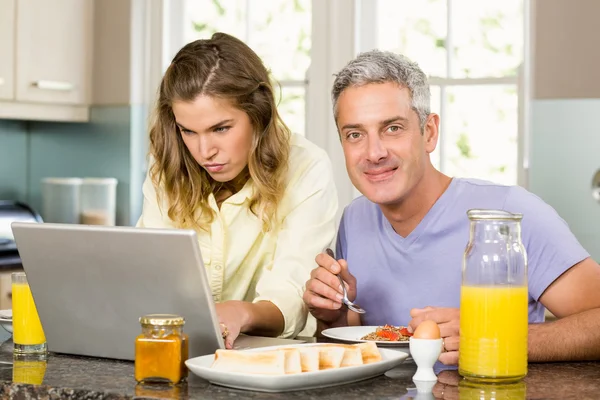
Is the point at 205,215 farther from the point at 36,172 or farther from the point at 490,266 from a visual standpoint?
the point at 36,172

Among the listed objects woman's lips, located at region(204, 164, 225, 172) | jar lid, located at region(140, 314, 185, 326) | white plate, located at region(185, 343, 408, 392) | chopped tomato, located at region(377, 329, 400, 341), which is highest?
woman's lips, located at region(204, 164, 225, 172)

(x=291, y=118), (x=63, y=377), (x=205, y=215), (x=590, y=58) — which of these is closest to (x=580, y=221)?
(x=590, y=58)

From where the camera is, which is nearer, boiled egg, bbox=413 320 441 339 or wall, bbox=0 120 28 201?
boiled egg, bbox=413 320 441 339

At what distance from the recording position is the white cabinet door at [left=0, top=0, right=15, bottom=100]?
12.1ft

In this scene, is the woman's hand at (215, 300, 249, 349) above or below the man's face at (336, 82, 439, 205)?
below

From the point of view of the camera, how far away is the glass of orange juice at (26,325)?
1597mm

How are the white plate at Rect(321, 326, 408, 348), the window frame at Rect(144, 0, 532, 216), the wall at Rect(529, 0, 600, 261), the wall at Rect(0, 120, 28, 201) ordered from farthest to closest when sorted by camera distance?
the wall at Rect(0, 120, 28, 201)
the window frame at Rect(144, 0, 532, 216)
the wall at Rect(529, 0, 600, 261)
the white plate at Rect(321, 326, 408, 348)

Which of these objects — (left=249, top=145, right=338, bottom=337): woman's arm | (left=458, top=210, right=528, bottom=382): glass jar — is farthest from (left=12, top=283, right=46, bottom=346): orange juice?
(left=458, top=210, right=528, bottom=382): glass jar

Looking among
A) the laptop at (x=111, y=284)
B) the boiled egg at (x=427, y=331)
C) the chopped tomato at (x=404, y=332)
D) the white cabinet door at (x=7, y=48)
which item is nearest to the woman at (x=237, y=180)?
the chopped tomato at (x=404, y=332)

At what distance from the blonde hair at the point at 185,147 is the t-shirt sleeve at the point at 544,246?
0.57m

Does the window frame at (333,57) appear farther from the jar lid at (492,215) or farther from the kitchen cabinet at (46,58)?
the jar lid at (492,215)

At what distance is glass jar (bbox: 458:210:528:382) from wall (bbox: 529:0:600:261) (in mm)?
1938

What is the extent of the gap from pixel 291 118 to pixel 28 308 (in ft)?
7.60

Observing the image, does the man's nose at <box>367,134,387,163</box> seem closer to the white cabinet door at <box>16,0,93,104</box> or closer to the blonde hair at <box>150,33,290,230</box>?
the blonde hair at <box>150,33,290,230</box>
